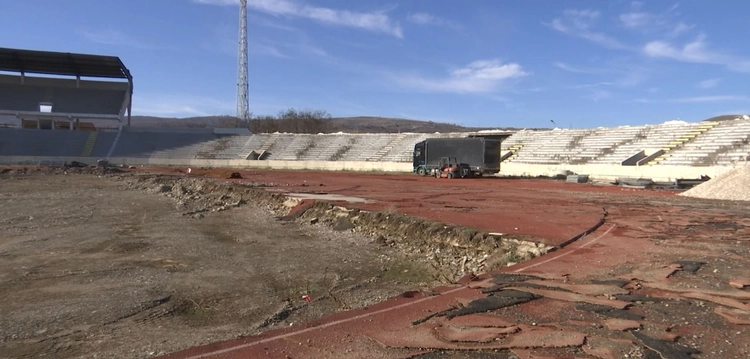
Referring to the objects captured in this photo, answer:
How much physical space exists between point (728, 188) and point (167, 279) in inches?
1031

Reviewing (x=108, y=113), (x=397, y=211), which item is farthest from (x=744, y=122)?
(x=108, y=113)

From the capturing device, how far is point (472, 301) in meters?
7.48

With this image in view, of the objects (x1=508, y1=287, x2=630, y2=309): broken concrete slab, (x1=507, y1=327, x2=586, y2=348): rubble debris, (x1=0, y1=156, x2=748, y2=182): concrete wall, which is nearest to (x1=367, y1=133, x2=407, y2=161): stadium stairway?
(x1=0, y1=156, x2=748, y2=182): concrete wall

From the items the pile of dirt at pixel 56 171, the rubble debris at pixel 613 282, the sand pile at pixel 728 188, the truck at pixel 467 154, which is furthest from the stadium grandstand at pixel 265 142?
the rubble debris at pixel 613 282

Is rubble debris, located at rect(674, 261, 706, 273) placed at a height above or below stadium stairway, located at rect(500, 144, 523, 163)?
below

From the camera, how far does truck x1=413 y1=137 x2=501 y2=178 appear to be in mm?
43969

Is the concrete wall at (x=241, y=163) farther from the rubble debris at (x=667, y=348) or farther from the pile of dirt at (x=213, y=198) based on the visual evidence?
the rubble debris at (x=667, y=348)

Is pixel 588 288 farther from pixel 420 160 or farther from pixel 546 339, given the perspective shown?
pixel 420 160

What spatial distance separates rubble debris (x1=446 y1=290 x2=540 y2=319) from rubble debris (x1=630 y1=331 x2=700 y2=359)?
68.9 inches

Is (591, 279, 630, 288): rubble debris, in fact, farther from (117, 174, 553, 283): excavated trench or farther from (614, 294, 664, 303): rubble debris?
(117, 174, 553, 283): excavated trench

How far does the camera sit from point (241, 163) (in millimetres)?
69312

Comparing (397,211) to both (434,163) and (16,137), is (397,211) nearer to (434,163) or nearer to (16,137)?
(434,163)

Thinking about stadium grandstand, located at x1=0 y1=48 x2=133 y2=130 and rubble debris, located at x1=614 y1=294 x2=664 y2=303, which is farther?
stadium grandstand, located at x1=0 y1=48 x2=133 y2=130

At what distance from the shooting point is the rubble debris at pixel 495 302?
7.02m
